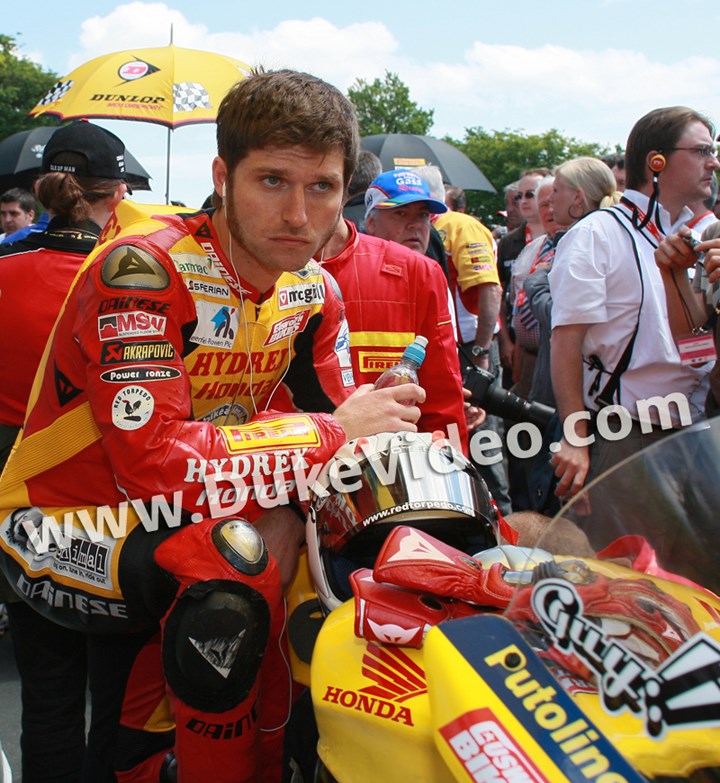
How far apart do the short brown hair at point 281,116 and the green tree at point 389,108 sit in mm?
60060

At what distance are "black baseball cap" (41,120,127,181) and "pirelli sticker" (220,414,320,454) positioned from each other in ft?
5.01

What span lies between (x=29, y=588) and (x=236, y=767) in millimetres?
646

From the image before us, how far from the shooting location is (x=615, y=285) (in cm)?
309

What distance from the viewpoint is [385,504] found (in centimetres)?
181

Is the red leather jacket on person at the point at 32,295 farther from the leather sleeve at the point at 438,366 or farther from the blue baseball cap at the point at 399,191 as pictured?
the blue baseball cap at the point at 399,191

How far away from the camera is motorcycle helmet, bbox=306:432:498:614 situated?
5.92 feet

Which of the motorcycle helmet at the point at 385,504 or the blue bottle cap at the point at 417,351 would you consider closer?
the motorcycle helmet at the point at 385,504

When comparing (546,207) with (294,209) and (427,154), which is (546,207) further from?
(427,154)

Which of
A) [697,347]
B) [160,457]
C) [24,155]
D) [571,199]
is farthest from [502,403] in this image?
[24,155]

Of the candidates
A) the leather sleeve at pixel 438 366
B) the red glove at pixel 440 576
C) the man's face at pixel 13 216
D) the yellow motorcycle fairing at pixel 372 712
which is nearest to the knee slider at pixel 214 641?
the yellow motorcycle fairing at pixel 372 712

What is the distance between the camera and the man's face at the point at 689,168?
3068 mm

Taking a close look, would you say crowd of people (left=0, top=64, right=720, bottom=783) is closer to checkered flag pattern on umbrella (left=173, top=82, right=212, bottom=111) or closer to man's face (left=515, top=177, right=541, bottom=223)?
checkered flag pattern on umbrella (left=173, top=82, right=212, bottom=111)

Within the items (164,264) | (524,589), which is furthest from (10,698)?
(524,589)

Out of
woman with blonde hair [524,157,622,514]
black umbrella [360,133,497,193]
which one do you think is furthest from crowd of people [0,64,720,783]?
black umbrella [360,133,497,193]
